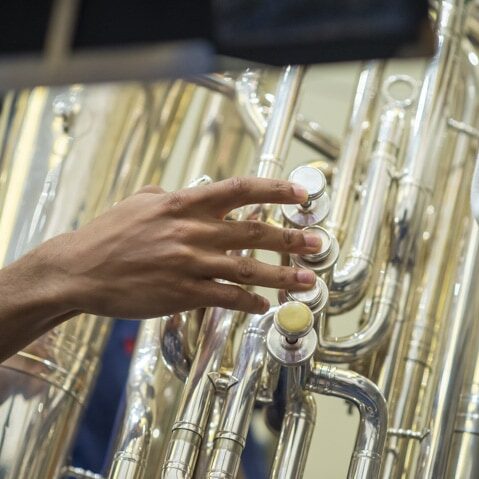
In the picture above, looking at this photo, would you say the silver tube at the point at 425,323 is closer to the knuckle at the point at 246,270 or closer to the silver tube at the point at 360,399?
the silver tube at the point at 360,399

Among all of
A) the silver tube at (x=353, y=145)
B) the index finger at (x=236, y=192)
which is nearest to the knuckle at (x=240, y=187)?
the index finger at (x=236, y=192)

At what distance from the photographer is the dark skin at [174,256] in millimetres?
907

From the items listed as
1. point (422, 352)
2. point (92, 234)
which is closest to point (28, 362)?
point (92, 234)

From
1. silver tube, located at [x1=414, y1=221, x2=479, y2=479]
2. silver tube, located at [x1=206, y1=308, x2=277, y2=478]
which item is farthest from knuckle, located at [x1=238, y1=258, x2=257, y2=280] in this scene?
silver tube, located at [x1=414, y1=221, x2=479, y2=479]

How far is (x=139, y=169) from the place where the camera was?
4.19ft

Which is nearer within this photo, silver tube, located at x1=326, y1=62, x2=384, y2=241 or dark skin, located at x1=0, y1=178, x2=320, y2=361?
dark skin, located at x1=0, y1=178, x2=320, y2=361

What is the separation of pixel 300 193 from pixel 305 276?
62 millimetres

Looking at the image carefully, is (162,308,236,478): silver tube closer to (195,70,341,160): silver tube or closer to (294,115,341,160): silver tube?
(195,70,341,160): silver tube

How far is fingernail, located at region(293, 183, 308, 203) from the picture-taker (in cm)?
93

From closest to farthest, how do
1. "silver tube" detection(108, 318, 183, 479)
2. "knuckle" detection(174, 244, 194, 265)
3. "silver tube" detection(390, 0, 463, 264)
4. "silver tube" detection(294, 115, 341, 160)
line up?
"knuckle" detection(174, 244, 194, 265)
"silver tube" detection(108, 318, 183, 479)
"silver tube" detection(390, 0, 463, 264)
"silver tube" detection(294, 115, 341, 160)

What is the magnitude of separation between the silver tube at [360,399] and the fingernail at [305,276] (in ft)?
0.31

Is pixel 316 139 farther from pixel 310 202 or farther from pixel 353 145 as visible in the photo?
pixel 310 202

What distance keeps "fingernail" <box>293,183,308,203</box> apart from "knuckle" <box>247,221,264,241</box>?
0.12 feet

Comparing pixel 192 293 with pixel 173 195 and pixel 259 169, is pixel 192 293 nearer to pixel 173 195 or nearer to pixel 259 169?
pixel 173 195
